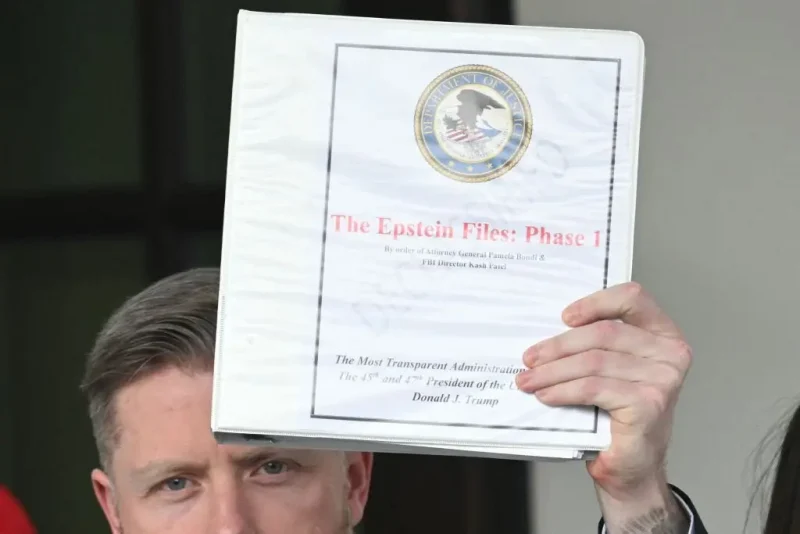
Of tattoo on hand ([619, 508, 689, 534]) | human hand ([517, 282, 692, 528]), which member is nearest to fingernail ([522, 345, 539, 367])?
human hand ([517, 282, 692, 528])

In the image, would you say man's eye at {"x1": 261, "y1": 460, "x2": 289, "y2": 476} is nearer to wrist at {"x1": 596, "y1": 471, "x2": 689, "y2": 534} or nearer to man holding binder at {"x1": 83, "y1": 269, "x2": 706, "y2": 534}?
man holding binder at {"x1": 83, "y1": 269, "x2": 706, "y2": 534}

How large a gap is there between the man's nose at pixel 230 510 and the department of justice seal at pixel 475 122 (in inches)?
22.9

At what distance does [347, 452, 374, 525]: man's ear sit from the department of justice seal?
70 cm

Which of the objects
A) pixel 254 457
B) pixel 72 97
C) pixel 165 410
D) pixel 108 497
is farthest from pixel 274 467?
pixel 72 97

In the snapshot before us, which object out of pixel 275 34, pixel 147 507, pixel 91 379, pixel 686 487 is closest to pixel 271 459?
pixel 147 507

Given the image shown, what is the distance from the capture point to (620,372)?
1109 mm

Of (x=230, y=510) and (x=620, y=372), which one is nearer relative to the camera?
(x=620, y=372)

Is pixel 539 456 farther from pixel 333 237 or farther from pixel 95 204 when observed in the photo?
pixel 95 204

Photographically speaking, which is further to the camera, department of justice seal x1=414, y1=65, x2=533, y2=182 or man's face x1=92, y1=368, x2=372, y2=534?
man's face x1=92, y1=368, x2=372, y2=534

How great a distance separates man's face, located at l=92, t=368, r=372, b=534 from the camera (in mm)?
1453

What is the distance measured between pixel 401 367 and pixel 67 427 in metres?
1.57

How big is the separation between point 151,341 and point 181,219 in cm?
87

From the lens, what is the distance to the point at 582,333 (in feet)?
3.52

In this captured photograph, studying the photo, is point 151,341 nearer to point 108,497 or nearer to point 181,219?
point 108,497
